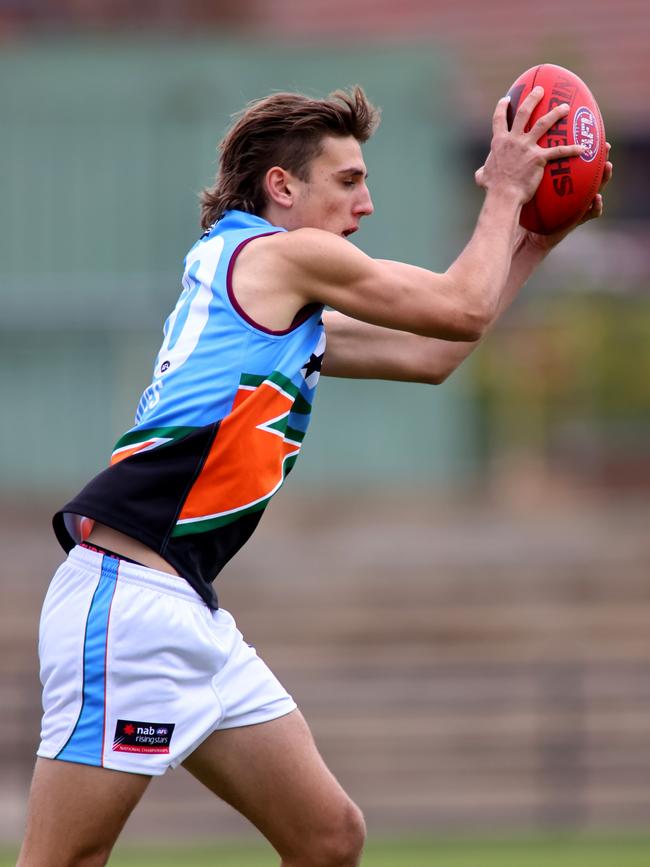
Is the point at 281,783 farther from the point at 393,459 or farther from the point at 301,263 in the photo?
the point at 393,459

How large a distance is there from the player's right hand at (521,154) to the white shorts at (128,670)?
51.7 inches

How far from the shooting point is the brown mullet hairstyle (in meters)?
4.18

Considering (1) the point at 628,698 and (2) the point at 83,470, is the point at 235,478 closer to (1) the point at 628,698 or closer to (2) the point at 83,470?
(1) the point at 628,698

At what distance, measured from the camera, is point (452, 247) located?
14.2m

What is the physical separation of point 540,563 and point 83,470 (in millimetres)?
3922

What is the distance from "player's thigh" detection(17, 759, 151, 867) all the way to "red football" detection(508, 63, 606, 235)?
6.06 ft

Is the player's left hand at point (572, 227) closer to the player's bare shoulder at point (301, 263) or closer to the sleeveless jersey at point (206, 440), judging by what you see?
the player's bare shoulder at point (301, 263)

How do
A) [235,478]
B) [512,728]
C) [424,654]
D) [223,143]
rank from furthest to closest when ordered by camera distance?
[424,654]
[512,728]
[223,143]
[235,478]

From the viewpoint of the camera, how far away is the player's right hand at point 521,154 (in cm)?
421

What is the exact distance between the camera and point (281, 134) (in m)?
4.20

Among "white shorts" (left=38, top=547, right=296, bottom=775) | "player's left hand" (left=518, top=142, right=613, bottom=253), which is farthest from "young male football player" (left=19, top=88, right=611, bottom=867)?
"player's left hand" (left=518, top=142, right=613, bottom=253)

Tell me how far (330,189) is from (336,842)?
65.1 inches

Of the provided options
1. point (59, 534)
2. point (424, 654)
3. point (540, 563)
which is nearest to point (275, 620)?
point (424, 654)

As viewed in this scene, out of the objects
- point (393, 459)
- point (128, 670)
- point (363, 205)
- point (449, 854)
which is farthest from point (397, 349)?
point (393, 459)
